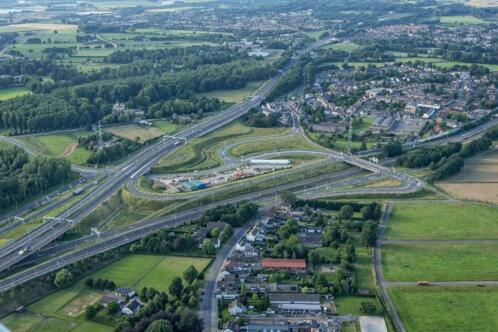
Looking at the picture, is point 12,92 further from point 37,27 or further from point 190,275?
point 37,27

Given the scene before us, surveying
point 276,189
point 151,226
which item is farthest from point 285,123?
point 151,226

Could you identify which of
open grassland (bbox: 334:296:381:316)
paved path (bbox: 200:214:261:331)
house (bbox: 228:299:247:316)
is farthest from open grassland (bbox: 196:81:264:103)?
house (bbox: 228:299:247:316)

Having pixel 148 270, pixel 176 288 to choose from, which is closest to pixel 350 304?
pixel 176 288

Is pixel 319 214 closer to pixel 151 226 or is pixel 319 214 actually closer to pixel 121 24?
pixel 151 226

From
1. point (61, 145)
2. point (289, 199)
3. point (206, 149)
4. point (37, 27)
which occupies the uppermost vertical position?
point (37, 27)

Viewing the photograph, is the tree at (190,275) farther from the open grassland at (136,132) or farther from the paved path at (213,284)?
the open grassland at (136,132)
